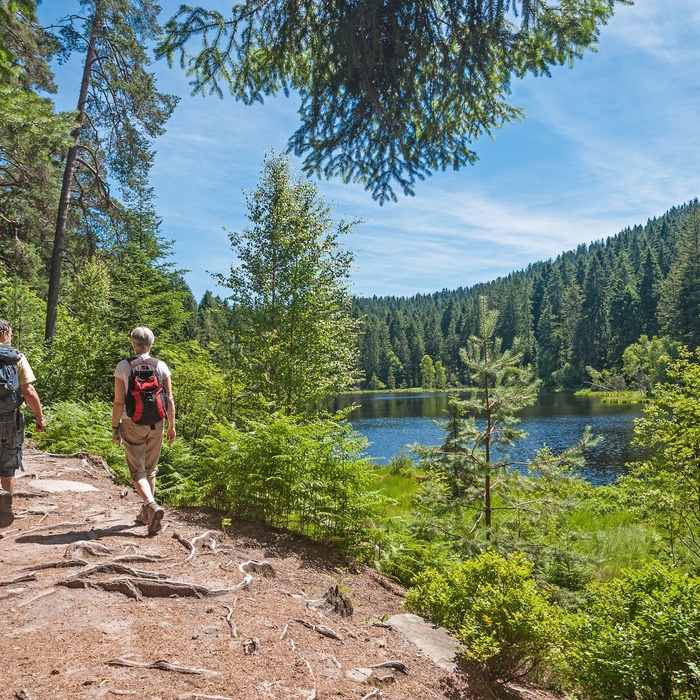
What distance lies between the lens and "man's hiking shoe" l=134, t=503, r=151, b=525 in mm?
4504

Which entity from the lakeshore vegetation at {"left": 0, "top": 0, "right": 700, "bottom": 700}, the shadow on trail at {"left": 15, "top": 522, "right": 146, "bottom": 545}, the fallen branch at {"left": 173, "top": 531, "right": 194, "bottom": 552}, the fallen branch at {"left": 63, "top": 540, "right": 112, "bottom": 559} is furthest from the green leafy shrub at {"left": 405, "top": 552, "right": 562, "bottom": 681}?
the shadow on trail at {"left": 15, "top": 522, "right": 146, "bottom": 545}

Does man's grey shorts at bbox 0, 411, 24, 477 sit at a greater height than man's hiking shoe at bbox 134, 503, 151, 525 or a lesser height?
greater

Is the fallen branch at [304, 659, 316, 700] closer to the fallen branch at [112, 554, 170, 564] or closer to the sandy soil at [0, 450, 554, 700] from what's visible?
the sandy soil at [0, 450, 554, 700]

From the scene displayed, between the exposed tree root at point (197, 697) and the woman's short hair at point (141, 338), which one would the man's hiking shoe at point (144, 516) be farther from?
the exposed tree root at point (197, 697)

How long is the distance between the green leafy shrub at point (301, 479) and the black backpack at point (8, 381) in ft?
6.75

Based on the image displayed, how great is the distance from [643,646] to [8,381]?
5.46 metres

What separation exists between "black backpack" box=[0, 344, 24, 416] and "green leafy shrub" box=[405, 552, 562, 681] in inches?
168

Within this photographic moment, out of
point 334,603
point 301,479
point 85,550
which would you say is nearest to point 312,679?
point 334,603

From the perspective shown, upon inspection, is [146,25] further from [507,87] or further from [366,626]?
[366,626]

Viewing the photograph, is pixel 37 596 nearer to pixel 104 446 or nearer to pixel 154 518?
pixel 154 518

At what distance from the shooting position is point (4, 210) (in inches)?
609

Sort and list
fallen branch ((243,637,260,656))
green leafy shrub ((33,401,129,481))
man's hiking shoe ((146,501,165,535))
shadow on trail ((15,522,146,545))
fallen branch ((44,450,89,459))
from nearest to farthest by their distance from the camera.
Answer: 1. fallen branch ((243,637,260,656))
2. shadow on trail ((15,522,146,545))
3. man's hiking shoe ((146,501,165,535))
4. fallen branch ((44,450,89,459))
5. green leafy shrub ((33,401,129,481))

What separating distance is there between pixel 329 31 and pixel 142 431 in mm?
4014

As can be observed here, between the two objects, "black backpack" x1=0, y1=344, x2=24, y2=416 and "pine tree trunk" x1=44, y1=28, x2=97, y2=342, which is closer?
"black backpack" x1=0, y1=344, x2=24, y2=416
